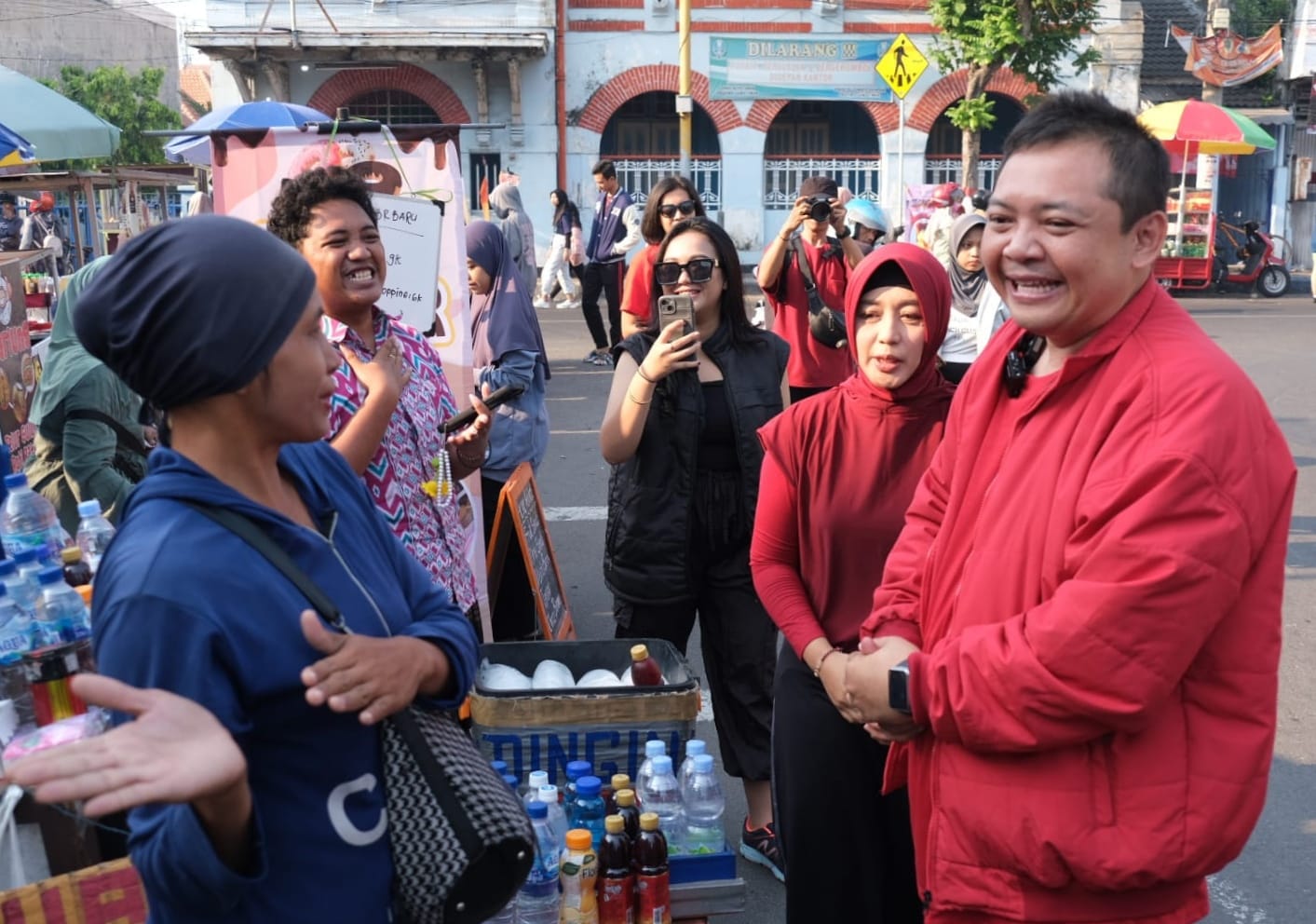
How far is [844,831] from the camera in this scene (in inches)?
114

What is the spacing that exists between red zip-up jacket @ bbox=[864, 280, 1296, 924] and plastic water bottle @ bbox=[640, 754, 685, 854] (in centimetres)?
141

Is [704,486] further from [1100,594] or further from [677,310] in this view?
[1100,594]

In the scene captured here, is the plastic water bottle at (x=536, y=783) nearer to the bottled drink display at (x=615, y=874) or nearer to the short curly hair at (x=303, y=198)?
the bottled drink display at (x=615, y=874)

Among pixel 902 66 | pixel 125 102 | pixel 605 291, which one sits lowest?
pixel 605 291

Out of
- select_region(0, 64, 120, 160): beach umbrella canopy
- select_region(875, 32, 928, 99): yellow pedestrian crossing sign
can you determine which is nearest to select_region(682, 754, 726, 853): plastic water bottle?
select_region(0, 64, 120, 160): beach umbrella canopy

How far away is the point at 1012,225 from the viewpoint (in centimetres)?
208

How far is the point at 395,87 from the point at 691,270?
2353cm

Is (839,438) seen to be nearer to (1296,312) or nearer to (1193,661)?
(1193,661)

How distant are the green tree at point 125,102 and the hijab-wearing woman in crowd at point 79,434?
32155mm

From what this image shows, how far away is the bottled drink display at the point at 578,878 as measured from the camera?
10.6ft

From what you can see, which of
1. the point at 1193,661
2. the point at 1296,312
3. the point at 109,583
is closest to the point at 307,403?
the point at 109,583

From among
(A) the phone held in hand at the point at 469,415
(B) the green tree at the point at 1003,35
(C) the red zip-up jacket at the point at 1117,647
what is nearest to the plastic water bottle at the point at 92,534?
(A) the phone held in hand at the point at 469,415

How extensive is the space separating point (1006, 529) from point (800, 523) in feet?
3.62

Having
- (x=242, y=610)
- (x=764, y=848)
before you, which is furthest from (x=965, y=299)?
(x=242, y=610)
